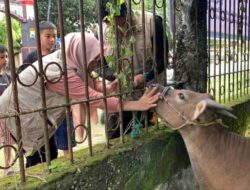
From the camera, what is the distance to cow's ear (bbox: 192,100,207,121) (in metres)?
3.05

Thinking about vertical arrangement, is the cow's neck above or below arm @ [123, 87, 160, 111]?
below

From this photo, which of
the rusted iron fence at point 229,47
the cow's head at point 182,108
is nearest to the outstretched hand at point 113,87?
the cow's head at point 182,108

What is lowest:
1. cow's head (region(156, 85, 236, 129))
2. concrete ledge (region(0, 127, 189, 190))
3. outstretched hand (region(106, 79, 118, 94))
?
concrete ledge (region(0, 127, 189, 190))

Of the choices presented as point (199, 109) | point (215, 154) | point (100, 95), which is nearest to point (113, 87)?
point (100, 95)

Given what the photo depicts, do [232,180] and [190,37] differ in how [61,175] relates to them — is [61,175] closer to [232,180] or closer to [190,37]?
[232,180]

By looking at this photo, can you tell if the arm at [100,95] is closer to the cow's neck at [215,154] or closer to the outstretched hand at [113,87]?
the outstretched hand at [113,87]

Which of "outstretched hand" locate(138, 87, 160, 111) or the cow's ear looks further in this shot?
"outstretched hand" locate(138, 87, 160, 111)

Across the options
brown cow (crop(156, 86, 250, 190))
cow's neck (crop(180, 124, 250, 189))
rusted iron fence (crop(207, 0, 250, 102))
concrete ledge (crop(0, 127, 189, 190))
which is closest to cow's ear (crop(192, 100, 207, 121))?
brown cow (crop(156, 86, 250, 190))

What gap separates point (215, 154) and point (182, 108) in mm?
469

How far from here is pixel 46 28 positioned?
4742 mm

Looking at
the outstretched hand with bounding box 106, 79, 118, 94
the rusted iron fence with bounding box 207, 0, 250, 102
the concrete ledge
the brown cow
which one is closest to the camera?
the concrete ledge

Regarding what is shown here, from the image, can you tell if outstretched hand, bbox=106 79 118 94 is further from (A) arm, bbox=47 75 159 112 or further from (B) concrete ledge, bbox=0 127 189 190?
(B) concrete ledge, bbox=0 127 189 190

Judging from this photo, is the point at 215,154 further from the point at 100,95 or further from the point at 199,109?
the point at 100,95

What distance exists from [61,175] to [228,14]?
12.5 feet
